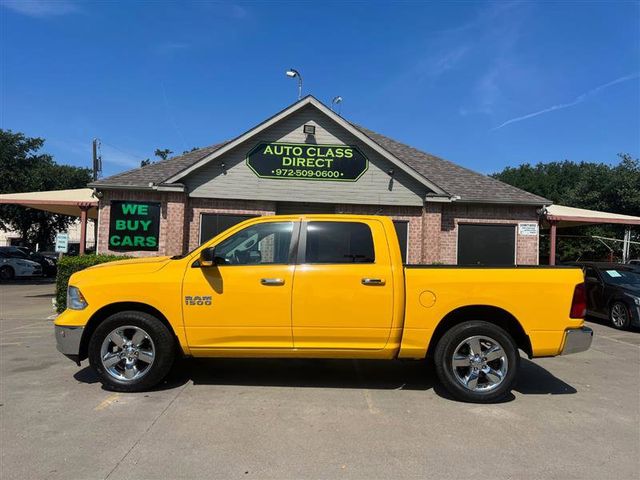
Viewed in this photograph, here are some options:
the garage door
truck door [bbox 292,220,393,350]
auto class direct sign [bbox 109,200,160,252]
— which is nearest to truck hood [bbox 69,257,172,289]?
truck door [bbox 292,220,393,350]

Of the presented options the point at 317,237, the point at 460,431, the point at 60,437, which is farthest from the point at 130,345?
the point at 460,431

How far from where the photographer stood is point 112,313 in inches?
222

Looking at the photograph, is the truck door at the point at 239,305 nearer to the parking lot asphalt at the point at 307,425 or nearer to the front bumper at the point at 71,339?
the parking lot asphalt at the point at 307,425

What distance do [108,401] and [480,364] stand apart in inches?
153

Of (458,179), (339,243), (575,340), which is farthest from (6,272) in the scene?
(575,340)

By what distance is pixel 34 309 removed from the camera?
501 inches

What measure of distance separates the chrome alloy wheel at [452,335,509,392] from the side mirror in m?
2.74

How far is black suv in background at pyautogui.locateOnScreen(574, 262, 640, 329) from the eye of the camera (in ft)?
36.9

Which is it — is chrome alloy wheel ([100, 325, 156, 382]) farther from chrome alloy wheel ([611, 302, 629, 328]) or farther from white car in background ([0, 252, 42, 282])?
white car in background ([0, 252, 42, 282])

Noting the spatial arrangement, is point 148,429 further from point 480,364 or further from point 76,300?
point 480,364

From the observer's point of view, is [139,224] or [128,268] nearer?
[128,268]

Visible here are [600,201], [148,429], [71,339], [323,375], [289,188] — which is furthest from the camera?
[600,201]

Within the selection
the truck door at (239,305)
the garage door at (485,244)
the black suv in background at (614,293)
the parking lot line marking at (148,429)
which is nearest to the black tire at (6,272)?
the garage door at (485,244)

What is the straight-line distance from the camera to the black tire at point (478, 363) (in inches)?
212
